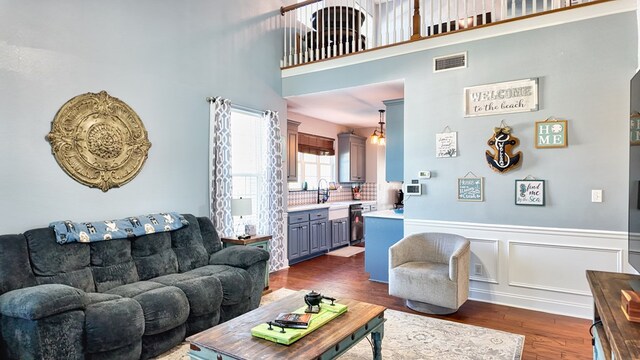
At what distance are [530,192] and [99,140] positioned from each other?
4.35 metres

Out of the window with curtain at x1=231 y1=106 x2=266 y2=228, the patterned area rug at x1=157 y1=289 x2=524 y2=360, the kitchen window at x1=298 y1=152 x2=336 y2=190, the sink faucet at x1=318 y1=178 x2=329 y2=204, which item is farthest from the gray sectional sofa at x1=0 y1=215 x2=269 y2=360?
the sink faucet at x1=318 y1=178 x2=329 y2=204

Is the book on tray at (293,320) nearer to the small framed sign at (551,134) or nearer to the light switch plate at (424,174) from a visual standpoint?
the light switch plate at (424,174)

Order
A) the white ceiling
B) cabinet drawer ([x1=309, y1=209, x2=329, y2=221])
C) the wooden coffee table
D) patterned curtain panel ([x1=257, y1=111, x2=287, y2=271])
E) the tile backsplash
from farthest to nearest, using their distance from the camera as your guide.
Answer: the tile backsplash → cabinet drawer ([x1=309, y1=209, x2=329, y2=221]) → patterned curtain panel ([x1=257, y1=111, x2=287, y2=271]) → the white ceiling → the wooden coffee table

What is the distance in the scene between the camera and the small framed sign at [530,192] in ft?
12.3

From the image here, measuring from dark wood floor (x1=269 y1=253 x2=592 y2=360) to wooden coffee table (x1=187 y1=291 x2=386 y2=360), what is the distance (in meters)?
1.40

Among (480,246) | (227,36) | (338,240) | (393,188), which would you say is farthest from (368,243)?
(227,36)

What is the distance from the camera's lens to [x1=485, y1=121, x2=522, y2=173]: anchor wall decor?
3838 mm

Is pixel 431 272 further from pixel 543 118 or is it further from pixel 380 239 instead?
pixel 543 118

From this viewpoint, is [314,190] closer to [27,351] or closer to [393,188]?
[393,188]

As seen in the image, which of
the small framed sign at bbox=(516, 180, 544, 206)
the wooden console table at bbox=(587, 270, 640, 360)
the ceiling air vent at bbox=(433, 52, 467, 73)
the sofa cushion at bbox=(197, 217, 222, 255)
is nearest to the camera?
the wooden console table at bbox=(587, 270, 640, 360)

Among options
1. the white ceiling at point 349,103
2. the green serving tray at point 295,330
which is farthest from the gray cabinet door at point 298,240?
the green serving tray at point 295,330

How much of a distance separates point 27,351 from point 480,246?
407cm

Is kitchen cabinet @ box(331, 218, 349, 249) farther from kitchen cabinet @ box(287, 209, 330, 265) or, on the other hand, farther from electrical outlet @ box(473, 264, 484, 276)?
electrical outlet @ box(473, 264, 484, 276)

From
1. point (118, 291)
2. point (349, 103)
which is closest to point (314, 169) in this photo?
point (349, 103)
